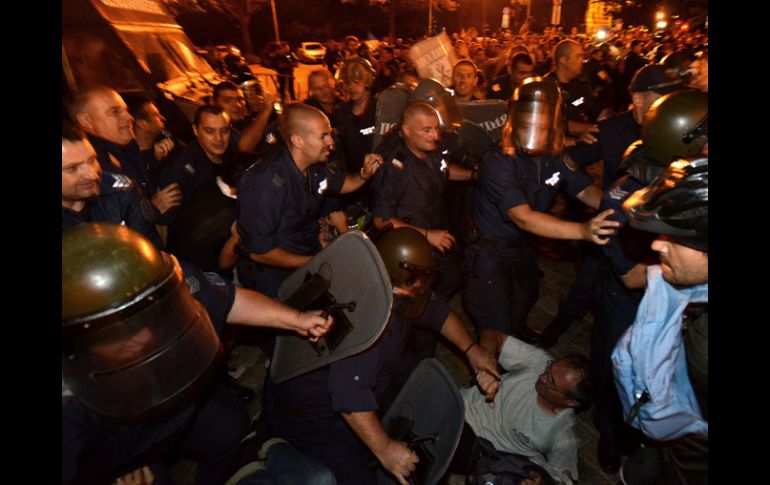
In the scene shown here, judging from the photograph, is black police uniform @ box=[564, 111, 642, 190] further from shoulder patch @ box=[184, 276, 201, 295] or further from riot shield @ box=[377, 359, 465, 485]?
shoulder patch @ box=[184, 276, 201, 295]

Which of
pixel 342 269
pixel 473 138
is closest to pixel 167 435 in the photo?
pixel 342 269

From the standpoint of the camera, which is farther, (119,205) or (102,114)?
(102,114)

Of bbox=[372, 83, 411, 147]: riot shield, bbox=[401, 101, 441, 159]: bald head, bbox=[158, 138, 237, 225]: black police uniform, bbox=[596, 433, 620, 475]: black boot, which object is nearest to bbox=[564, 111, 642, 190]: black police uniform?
bbox=[401, 101, 441, 159]: bald head

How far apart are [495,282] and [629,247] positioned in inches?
46.3

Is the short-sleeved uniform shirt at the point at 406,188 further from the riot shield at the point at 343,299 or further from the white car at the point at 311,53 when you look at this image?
the white car at the point at 311,53

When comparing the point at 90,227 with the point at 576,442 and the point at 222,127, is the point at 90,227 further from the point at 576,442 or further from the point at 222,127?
the point at 222,127

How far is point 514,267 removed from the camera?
353 centimetres

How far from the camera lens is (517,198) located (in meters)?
3.04

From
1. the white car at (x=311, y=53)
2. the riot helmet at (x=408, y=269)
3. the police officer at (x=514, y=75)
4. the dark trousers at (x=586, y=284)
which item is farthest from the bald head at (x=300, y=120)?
the white car at (x=311, y=53)

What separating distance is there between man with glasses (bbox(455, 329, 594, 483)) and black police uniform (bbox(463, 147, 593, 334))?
0.63 metres

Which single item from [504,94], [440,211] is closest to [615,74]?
[504,94]

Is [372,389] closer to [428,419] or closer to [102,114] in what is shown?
[428,419]

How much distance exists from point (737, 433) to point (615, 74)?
10.8 meters

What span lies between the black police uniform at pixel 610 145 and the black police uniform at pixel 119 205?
3508 mm
